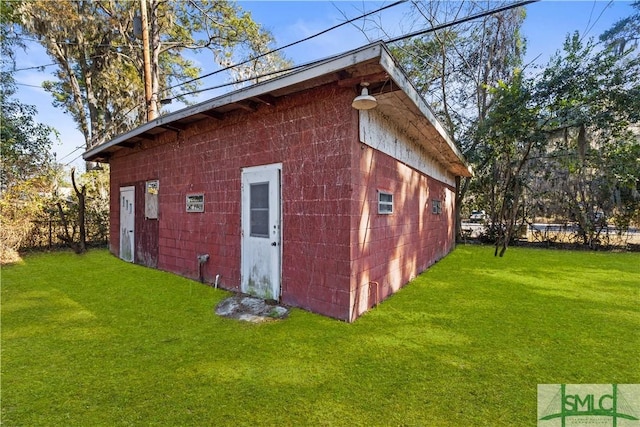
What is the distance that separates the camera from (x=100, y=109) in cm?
1523

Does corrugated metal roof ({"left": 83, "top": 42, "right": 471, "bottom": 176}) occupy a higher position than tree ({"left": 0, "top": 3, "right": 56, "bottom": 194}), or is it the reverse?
tree ({"left": 0, "top": 3, "right": 56, "bottom": 194})

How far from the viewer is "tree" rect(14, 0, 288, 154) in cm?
1175

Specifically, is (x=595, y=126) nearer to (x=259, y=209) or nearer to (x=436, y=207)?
(x=436, y=207)

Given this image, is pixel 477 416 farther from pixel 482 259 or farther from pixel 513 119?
pixel 513 119

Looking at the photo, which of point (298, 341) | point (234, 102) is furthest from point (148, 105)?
point (298, 341)

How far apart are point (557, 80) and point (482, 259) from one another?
5462 millimetres

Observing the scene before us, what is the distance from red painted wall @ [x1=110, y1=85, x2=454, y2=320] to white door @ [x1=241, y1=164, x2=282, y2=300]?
0.13 m

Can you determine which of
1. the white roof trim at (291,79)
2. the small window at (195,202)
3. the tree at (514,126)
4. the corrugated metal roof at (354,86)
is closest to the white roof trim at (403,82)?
the corrugated metal roof at (354,86)

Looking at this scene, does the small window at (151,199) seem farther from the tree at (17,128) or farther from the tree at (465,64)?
the tree at (465,64)

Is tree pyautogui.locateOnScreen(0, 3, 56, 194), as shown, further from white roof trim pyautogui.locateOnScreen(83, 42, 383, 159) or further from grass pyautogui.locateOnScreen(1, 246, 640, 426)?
white roof trim pyautogui.locateOnScreen(83, 42, 383, 159)

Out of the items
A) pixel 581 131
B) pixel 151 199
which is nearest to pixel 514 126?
pixel 581 131

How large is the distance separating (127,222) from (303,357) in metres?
Answer: 6.51

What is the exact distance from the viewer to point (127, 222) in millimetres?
7227

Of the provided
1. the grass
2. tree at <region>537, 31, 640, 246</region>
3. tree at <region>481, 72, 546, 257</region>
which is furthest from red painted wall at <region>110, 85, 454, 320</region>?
tree at <region>537, 31, 640, 246</region>
